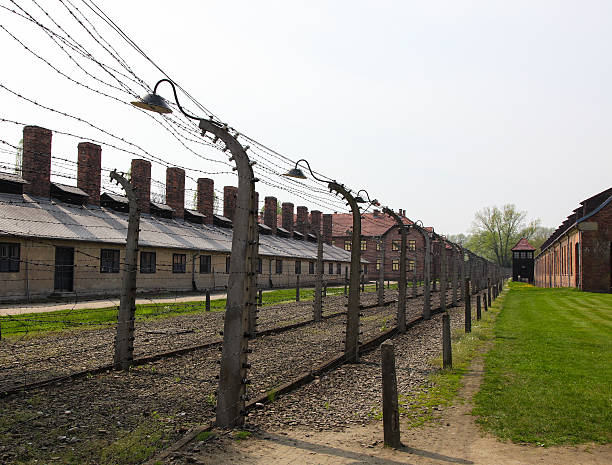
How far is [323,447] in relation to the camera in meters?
5.71

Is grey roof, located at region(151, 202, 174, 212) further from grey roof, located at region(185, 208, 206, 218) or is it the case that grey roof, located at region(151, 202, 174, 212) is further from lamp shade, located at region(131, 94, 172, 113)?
lamp shade, located at region(131, 94, 172, 113)

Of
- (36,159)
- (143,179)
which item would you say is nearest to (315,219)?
(143,179)

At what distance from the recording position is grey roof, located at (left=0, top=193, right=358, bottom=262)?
23094 millimetres

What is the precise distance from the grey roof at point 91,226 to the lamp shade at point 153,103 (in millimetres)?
11463

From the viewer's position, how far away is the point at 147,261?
2933cm

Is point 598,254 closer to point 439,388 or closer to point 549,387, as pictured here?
point 549,387

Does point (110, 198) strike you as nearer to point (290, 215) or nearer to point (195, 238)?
point (195, 238)

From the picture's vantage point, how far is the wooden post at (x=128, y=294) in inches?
356

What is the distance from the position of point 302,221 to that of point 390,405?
5468 centimetres

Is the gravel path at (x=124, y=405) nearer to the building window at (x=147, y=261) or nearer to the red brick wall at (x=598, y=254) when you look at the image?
the building window at (x=147, y=261)

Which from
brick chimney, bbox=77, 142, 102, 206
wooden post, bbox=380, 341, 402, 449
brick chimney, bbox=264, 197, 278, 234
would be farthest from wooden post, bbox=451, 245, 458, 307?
brick chimney, bbox=264, 197, 278, 234

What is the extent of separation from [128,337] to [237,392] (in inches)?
147

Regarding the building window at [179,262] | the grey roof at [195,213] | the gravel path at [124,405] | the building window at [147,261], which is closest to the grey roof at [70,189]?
the building window at [147,261]

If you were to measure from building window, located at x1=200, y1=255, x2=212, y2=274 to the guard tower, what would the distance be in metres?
71.9
